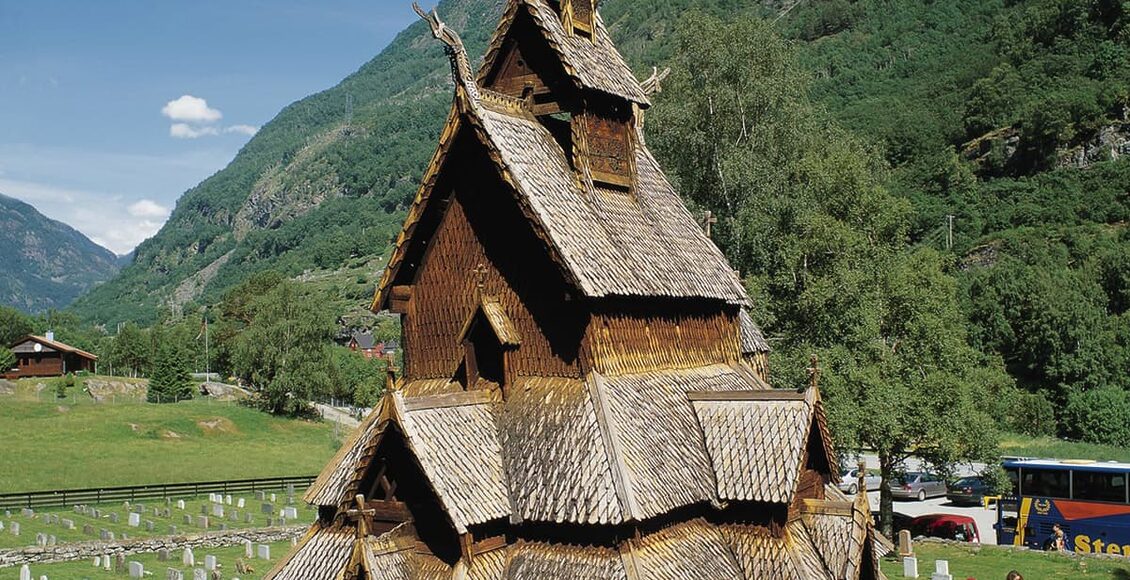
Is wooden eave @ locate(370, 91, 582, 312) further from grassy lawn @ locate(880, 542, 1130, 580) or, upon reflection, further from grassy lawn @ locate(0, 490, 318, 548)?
grassy lawn @ locate(0, 490, 318, 548)

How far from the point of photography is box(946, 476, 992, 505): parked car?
52.7 meters

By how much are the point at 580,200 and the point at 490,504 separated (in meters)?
5.66

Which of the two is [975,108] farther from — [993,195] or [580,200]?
[580,200]

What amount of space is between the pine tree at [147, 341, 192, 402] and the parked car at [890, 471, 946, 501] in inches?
2690

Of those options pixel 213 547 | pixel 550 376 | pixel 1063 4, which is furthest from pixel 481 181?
pixel 1063 4

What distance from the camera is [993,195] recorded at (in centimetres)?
11956

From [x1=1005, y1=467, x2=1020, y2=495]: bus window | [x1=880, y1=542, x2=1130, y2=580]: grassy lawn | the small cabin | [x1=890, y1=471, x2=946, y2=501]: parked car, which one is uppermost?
the small cabin

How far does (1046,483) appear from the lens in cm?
3669

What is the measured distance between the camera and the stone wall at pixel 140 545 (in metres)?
38.8

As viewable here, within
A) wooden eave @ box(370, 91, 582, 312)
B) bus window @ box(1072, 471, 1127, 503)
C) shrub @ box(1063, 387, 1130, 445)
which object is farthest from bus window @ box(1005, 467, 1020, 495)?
shrub @ box(1063, 387, 1130, 445)

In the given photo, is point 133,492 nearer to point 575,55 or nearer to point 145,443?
point 145,443

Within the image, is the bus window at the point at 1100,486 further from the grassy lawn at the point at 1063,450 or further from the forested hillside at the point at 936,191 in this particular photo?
the grassy lawn at the point at 1063,450

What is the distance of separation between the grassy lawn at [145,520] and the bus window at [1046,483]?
31257 mm

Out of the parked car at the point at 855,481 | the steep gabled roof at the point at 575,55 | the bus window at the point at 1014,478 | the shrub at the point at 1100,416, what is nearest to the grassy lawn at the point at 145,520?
the parked car at the point at 855,481
